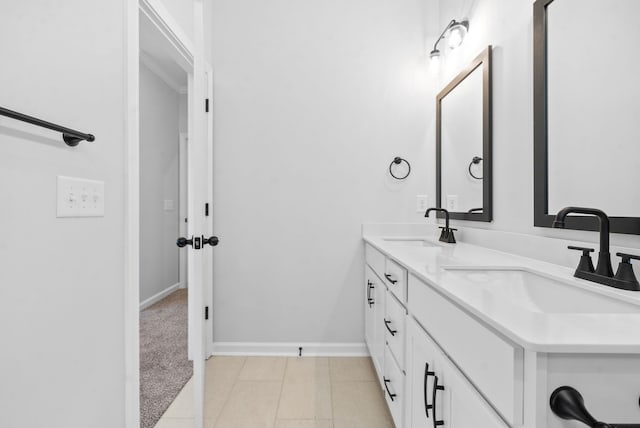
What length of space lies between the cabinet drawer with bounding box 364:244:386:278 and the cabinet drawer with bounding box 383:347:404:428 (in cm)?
40

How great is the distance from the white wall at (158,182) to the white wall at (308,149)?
1.45m

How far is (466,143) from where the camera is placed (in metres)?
1.87

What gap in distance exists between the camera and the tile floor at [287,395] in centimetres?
158

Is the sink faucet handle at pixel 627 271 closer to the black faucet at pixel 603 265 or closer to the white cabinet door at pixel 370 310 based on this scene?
the black faucet at pixel 603 265

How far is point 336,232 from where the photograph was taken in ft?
7.48

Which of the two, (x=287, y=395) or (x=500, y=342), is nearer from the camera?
(x=500, y=342)

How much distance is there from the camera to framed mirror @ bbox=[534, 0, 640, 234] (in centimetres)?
91

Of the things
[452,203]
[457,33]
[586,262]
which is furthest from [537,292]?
[457,33]

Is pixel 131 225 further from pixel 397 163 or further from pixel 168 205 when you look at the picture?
pixel 168 205

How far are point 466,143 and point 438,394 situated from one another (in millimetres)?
1453

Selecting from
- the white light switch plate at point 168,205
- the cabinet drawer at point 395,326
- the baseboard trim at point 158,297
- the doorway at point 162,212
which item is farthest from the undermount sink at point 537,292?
the white light switch plate at point 168,205

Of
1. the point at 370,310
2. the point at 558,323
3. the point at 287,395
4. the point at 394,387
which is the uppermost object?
the point at 558,323

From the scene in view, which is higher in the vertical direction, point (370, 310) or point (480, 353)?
point (480, 353)

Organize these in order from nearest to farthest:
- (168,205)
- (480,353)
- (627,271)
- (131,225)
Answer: (480,353)
(627,271)
(131,225)
(168,205)
